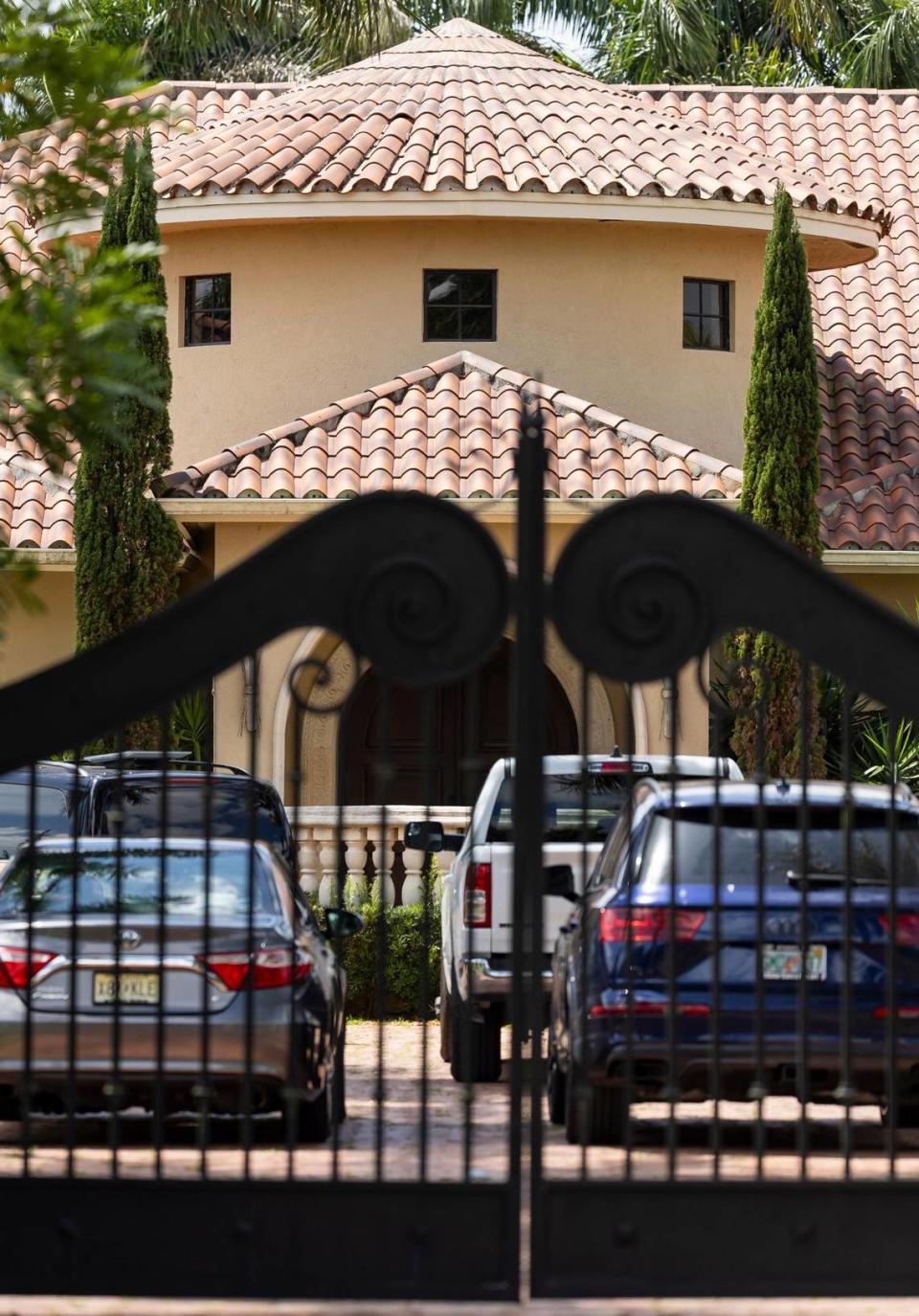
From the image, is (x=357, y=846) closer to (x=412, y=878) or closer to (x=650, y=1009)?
(x=412, y=878)

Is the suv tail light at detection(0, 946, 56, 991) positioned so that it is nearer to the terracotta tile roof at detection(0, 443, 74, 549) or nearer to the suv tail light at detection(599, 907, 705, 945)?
the suv tail light at detection(599, 907, 705, 945)

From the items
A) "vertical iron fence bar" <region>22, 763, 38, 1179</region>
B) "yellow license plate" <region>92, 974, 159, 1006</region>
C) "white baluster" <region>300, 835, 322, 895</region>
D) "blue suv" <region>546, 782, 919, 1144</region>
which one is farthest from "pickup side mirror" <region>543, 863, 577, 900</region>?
"white baluster" <region>300, 835, 322, 895</region>

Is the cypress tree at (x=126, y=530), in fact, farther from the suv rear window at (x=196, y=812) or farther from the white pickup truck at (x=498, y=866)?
the white pickup truck at (x=498, y=866)

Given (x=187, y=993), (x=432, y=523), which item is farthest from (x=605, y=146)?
(x=432, y=523)

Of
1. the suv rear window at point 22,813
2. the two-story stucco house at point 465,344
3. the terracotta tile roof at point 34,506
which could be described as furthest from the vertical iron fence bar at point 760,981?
the terracotta tile roof at point 34,506

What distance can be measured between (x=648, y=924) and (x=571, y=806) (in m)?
3.75

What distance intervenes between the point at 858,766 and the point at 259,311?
7.66 meters

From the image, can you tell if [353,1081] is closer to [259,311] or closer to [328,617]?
[328,617]

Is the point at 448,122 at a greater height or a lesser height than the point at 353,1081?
greater

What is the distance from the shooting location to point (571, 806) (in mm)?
12836

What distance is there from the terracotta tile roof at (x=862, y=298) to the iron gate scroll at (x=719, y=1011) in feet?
44.6

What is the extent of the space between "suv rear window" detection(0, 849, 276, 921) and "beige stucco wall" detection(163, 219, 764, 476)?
11353 millimetres

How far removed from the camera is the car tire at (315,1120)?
9375 mm

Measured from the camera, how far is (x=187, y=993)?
933 cm
